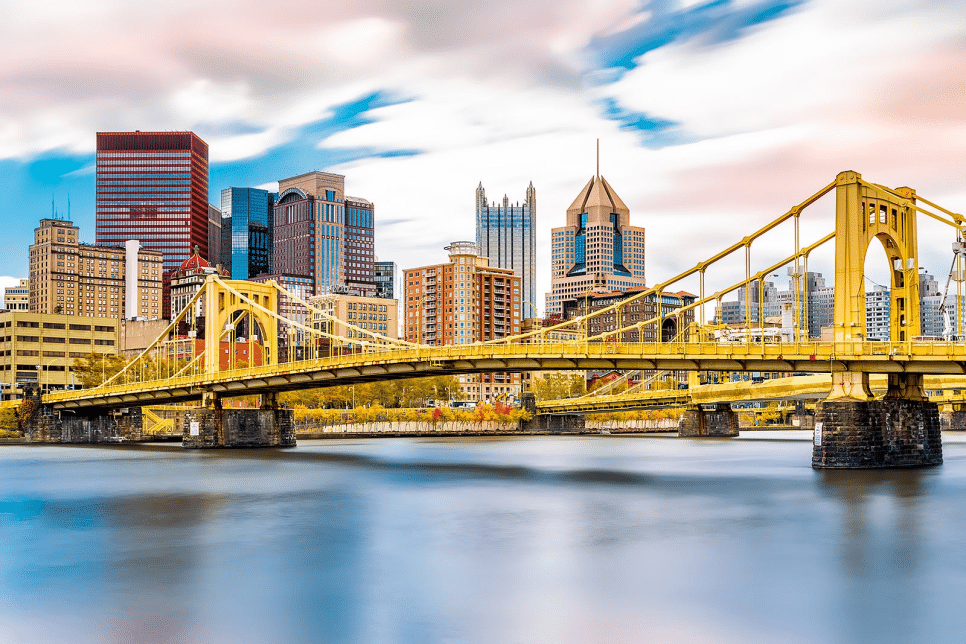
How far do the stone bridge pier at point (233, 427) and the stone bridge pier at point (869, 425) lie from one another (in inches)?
1828

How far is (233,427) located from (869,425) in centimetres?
5035

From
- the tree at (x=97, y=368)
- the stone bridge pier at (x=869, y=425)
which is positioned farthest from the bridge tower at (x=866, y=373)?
the tree at (x=97, y=368)

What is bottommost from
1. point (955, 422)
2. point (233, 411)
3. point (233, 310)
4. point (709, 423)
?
point (955, 422)

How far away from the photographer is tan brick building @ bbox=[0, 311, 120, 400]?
148125 mm

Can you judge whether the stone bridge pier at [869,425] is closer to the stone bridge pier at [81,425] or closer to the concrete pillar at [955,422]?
the stone bridge pier at [81,425]

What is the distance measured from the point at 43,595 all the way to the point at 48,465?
49.3 meters

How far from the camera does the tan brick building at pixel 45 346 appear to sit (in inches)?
5832

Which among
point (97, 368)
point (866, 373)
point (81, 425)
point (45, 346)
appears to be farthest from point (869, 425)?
point (45, 346)

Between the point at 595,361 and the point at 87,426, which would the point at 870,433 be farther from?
the point at 87,426

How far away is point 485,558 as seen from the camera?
3114cm

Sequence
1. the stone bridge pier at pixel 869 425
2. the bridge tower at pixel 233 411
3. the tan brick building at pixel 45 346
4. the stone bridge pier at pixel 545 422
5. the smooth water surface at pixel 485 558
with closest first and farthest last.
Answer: the smooth water surface at pixel 485 558 < the stone bridge pier at pixel 869 425 < the bridge tower at pixel 233 411 < the tan brick building at pixel 45 346 < the stone bridge pier at pixel 545 422

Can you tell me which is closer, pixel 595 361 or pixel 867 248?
pixel 867 248

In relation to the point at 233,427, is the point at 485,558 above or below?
below

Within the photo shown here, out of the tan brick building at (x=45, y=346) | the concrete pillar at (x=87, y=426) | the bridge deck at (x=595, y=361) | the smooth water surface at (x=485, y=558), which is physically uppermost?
the tan brick building at (x=45, y=346)
